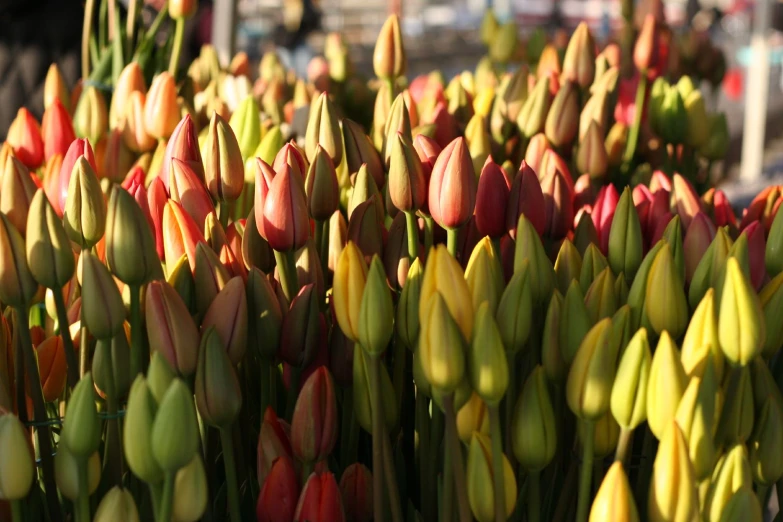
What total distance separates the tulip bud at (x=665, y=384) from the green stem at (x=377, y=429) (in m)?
0.16

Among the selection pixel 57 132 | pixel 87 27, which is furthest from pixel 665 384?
pixel 87 27

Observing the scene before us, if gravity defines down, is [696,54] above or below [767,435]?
above

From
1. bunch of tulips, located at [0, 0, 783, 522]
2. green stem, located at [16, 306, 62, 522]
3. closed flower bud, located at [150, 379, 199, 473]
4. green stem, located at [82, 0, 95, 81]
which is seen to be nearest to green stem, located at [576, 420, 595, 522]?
bunch of tulips, located at [0, 0, 783, 522]

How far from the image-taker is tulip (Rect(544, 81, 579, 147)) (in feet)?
3.64

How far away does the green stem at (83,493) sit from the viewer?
1.80 feet

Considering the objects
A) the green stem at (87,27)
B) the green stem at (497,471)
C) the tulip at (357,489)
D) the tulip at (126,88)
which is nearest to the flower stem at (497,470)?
the green stem at (497,471)

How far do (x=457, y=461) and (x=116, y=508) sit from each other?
0.63 ft

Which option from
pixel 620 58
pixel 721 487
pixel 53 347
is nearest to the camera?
pixel 721 487

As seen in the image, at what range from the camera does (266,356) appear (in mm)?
627

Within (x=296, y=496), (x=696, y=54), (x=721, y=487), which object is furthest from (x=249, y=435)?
(x=696, y=54)

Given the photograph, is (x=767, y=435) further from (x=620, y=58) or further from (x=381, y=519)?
(x=620, y=58)

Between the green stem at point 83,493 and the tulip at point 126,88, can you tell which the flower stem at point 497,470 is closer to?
the green stem at point 83,493

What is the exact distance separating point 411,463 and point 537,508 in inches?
5.8

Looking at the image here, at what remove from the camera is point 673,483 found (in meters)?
0.52
